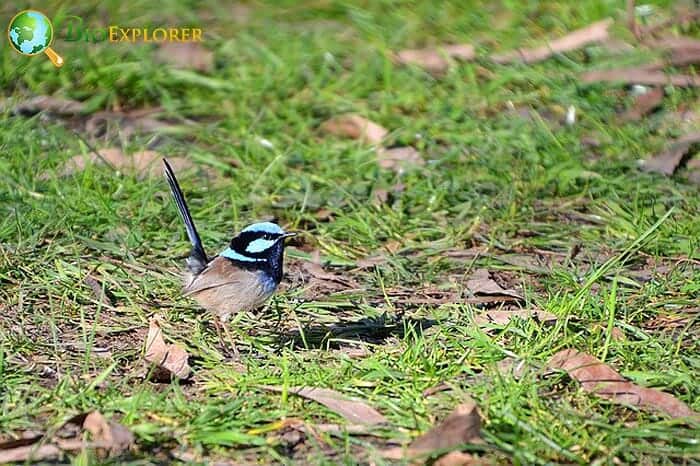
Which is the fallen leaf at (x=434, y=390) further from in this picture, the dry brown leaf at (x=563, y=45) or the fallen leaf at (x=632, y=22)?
the fallen leaf at (x=632, y=22)

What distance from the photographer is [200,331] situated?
212 inches

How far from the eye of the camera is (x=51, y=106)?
7.95 meters

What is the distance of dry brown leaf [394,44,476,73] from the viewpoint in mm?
8641

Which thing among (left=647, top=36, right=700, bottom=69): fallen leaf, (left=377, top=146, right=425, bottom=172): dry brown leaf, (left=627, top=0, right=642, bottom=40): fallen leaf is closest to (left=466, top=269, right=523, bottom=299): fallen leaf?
(left=377, top=146, right=425, bottom=172): dry brown leaf

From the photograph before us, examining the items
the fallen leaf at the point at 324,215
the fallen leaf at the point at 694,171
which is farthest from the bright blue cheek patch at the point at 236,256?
the fallen leaf at the point at 694,171

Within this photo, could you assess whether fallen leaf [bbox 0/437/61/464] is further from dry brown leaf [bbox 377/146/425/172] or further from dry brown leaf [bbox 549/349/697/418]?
dry brown leaf [bbox 377/146/425/172]

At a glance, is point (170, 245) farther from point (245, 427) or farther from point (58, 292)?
point (245, 427)

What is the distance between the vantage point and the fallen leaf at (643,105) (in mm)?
7906

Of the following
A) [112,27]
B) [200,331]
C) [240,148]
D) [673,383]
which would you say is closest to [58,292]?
[200,331]

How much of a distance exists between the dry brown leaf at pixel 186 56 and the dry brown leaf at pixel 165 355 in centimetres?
373

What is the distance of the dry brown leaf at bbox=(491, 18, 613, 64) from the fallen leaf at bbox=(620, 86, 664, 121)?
773 mm

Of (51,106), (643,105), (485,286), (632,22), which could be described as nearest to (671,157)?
(643,105)

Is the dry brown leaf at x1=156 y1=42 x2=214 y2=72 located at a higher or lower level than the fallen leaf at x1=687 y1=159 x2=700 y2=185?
higher

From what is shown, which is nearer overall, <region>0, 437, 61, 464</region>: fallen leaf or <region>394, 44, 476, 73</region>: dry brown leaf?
<region>0, 437, 61, 464</region>: fallen leaf
